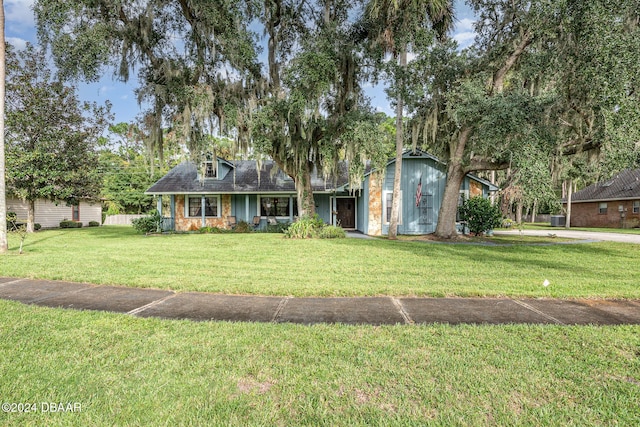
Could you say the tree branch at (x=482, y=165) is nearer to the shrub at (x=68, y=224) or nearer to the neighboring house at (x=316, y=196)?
the neighboring house at (x=316, y=196)

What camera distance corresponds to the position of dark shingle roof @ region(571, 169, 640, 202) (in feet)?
73.8

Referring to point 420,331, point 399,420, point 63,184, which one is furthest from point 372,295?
point 63,184

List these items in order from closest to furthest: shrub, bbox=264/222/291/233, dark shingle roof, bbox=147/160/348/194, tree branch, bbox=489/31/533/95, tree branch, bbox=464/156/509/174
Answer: tree branch, bbox=489/31/533/95 < tree branch, bbox=464/156/509/174 < shrub, bbox=264/222/291/233 < dark shingle roof, bbox=147/160/348/194

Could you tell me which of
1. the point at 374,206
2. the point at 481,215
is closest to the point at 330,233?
the point at 374,206

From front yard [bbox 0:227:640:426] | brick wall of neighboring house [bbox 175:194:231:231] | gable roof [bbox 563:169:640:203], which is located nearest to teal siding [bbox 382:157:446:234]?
brick wall of neighboring house [bbox 175:194:231:231]

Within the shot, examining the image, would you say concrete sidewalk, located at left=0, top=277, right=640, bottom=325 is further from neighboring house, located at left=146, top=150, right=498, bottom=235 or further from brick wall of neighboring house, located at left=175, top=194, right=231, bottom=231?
brick wall of neighboring house, located at left=175, top=194, right=231, bottom=231

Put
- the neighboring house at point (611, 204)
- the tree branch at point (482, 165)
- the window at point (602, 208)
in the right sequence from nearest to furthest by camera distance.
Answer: the tree branch at point (482, 165) < the neighboring house at point (611, 204) < the window at point (602, 208)

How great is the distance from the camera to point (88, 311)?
3914 mm

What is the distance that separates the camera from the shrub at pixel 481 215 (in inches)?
571

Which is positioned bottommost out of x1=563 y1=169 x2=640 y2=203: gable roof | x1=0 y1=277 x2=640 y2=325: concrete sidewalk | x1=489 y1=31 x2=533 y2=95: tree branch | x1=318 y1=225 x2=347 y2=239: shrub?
x1=0 y1=277 x2=640 y2=325: concrete sidewalk

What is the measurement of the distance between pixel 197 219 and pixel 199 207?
0.73 meters

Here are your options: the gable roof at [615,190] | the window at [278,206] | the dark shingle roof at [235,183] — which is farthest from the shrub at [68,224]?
the gable roof at [615,190]

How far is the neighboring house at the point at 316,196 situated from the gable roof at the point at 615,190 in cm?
1462

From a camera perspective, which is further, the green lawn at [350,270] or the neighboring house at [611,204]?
the neighboring house at [611,204]
